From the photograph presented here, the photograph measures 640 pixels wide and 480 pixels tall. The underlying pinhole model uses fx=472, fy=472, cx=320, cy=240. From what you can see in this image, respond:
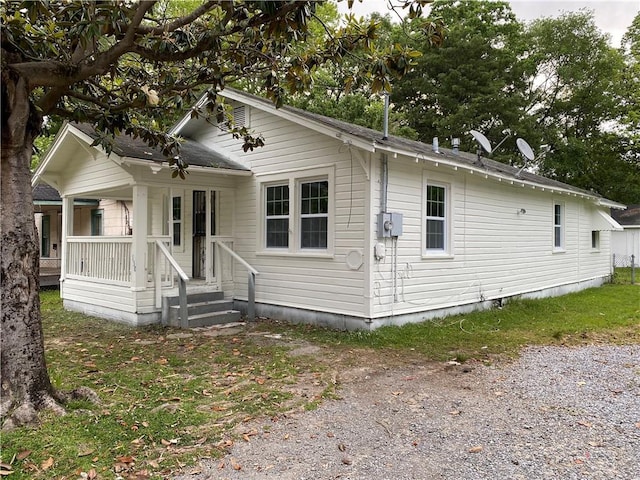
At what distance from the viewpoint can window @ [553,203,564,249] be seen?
13.6m

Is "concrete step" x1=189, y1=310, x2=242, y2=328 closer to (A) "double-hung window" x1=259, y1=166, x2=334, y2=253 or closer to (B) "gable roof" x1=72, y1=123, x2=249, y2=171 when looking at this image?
(A) "double-hung window" x1=259, y1=166, x2=334, y2=253

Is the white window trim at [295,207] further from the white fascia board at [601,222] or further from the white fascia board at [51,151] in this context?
the white fascia board at [601,222]

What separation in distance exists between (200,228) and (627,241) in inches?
959

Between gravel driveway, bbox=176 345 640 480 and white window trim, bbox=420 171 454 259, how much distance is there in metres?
3.21

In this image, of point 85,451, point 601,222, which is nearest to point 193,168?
point 85,451

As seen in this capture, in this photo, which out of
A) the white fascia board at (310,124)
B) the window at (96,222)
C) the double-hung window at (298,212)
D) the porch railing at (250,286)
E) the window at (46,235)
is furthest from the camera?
the window at (46,235)

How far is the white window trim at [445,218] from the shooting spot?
853 cm

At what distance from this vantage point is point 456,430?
12.9ft

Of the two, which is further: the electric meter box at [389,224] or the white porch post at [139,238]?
the white porch post at [139,238]

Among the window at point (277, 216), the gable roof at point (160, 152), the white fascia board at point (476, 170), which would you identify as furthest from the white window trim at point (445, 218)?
the gable roof at point (160, 152)

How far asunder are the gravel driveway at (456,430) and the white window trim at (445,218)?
3211 millimetres

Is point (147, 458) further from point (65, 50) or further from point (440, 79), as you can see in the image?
point (440, 79)

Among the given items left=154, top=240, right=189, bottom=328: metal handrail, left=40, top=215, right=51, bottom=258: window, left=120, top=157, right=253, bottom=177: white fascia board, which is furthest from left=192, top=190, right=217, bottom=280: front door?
left=40, top=215, right=51, bottom=258: window

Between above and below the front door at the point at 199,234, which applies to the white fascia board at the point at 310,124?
above
